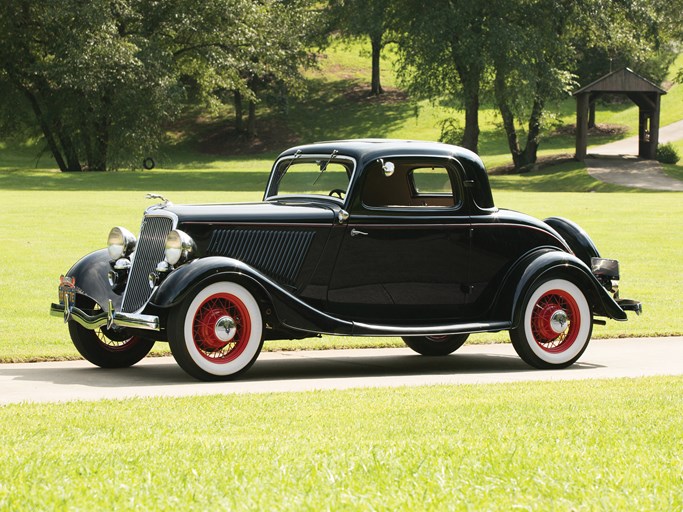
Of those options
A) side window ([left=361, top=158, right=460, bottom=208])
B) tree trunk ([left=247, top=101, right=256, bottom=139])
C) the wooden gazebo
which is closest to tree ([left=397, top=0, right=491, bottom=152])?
the wooden gazebo

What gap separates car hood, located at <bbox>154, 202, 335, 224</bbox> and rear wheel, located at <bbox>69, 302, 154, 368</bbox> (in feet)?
4.37

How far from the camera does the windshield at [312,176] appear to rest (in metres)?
9.68

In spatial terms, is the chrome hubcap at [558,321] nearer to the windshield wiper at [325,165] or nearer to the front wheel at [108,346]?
the windshield wiper at [325,165]

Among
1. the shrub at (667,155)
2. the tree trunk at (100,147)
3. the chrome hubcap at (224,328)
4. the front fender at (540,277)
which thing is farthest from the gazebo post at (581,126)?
the chrome hubcap at (224,328)

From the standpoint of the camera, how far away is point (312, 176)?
1012cm

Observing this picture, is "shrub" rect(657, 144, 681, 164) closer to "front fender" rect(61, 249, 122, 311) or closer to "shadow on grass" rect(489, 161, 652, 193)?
"shadow on grass" rect(489, 161, 652, 193)

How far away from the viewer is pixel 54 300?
14.1 metres

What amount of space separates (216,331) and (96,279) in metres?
1.63

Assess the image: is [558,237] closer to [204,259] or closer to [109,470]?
[204,259]

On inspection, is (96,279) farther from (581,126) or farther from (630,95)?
(630,95)

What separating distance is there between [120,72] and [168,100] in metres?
2.43

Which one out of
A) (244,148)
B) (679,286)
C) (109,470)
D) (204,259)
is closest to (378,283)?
(204,259)

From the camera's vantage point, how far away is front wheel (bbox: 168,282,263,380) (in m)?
8.54

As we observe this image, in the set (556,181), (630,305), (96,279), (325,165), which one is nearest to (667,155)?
(556,181)
